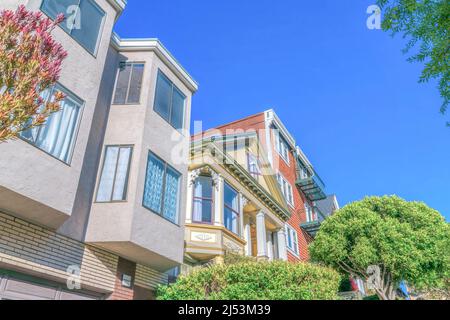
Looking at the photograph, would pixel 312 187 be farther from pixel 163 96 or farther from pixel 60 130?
pixel 60 130

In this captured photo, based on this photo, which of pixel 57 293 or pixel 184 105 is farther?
pixel 184 105

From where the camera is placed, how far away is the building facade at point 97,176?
7.06 meters

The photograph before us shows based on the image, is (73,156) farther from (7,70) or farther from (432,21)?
(432,21)

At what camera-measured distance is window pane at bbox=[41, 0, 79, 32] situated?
8328 millimetres

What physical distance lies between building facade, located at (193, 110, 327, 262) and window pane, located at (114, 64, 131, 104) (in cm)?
1272

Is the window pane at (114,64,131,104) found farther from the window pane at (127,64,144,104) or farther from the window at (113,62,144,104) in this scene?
the window pane at (127,64,144,104)

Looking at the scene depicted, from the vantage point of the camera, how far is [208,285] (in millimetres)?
9641

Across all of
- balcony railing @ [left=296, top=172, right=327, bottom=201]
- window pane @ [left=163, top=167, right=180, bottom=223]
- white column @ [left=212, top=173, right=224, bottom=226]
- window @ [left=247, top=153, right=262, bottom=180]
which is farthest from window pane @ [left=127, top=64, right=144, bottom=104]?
balcony railing @ [left=296, top=172, right=327, bottom=201]

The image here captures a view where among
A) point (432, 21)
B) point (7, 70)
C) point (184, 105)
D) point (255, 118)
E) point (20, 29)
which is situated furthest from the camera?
point (255, 118)

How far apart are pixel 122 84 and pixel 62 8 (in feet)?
9.90

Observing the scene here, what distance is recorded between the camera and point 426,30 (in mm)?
4828

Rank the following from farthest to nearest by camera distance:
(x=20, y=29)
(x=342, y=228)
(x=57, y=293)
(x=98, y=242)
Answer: (x=342, y=228) < (x=98, y=242) < (x=57, y=293) < (x=20, y=29)
